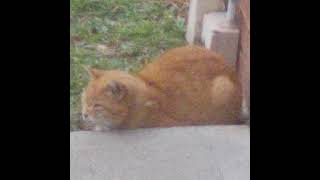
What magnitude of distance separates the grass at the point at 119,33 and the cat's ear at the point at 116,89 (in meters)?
0.41

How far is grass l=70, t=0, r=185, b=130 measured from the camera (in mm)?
3611

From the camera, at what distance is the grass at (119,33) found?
361 centimetres

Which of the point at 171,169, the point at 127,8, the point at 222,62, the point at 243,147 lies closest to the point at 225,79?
the point at 222,62

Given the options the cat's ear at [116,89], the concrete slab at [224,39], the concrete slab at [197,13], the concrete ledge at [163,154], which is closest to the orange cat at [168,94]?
the cat's ear at [116,89]

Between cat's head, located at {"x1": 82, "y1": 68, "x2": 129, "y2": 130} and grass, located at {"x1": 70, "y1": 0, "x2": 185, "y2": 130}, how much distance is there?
33cm

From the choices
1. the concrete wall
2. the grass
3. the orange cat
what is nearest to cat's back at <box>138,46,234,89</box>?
the orange cat

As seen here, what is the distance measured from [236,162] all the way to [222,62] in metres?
0.61

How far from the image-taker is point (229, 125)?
3061 millimetres

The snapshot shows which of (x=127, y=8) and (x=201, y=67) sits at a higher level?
(x=127, y=8)

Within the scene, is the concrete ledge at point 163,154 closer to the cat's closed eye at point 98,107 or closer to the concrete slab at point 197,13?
the cat's closed eye at point 98,107

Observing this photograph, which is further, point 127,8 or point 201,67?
point 127,8

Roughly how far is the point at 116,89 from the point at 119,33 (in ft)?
2.88

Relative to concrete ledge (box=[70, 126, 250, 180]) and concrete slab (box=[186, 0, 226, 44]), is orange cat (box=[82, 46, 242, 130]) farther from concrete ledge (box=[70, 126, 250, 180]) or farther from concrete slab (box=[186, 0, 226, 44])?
concrete slab (box=[186, 0, 226, 44])
